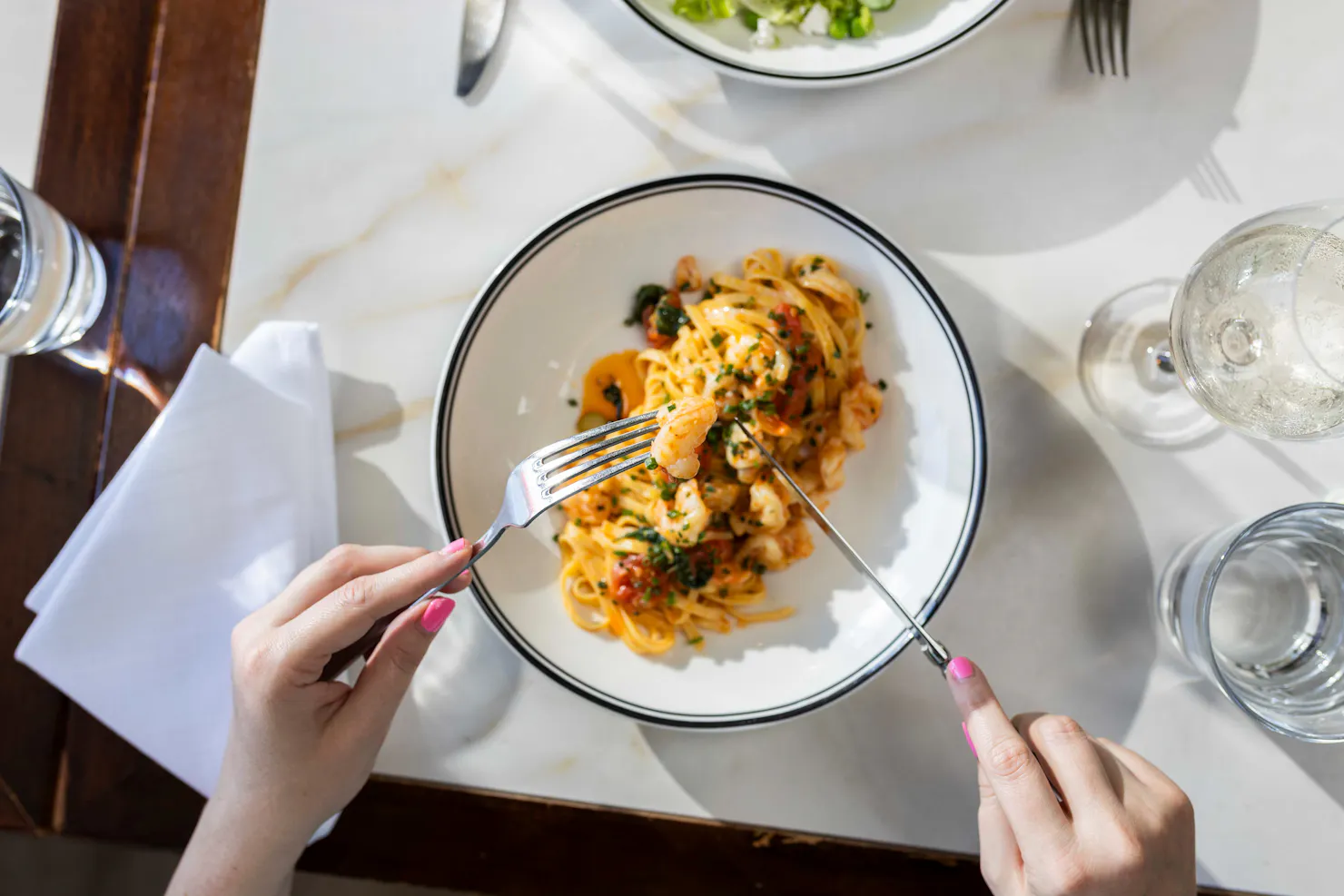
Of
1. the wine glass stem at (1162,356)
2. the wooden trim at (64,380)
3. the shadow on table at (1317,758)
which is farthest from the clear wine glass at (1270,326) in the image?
the wooden trim at (64,380)

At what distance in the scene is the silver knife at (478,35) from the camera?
7.78 ft

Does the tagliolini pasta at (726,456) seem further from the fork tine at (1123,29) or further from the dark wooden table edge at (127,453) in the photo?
the fork tine at (1123,29)

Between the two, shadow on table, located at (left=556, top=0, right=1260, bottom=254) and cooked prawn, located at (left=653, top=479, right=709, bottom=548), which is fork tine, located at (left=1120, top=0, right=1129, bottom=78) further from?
cooked prawn, located at (left=653, top=479, right=709, bottom=548)

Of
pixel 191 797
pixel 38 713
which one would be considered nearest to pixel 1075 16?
pixel 191 797

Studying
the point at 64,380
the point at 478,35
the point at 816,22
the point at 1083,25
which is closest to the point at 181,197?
the point at 64,380

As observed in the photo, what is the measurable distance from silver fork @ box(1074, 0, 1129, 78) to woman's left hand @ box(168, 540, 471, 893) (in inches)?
80.4

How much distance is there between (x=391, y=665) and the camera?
187 cm

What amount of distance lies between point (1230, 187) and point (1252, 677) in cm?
128

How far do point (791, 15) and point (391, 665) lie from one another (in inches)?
70.5

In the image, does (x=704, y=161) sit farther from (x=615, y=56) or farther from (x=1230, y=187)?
(x=1230, y=187)

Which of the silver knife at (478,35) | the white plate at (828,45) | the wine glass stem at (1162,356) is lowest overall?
the wine glass stem at (1162,356)

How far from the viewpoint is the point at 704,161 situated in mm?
2393

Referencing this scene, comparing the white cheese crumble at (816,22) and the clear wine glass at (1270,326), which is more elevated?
the white cheese crumble at (816,22)

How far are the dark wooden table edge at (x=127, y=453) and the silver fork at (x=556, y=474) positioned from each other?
29.7 inches
